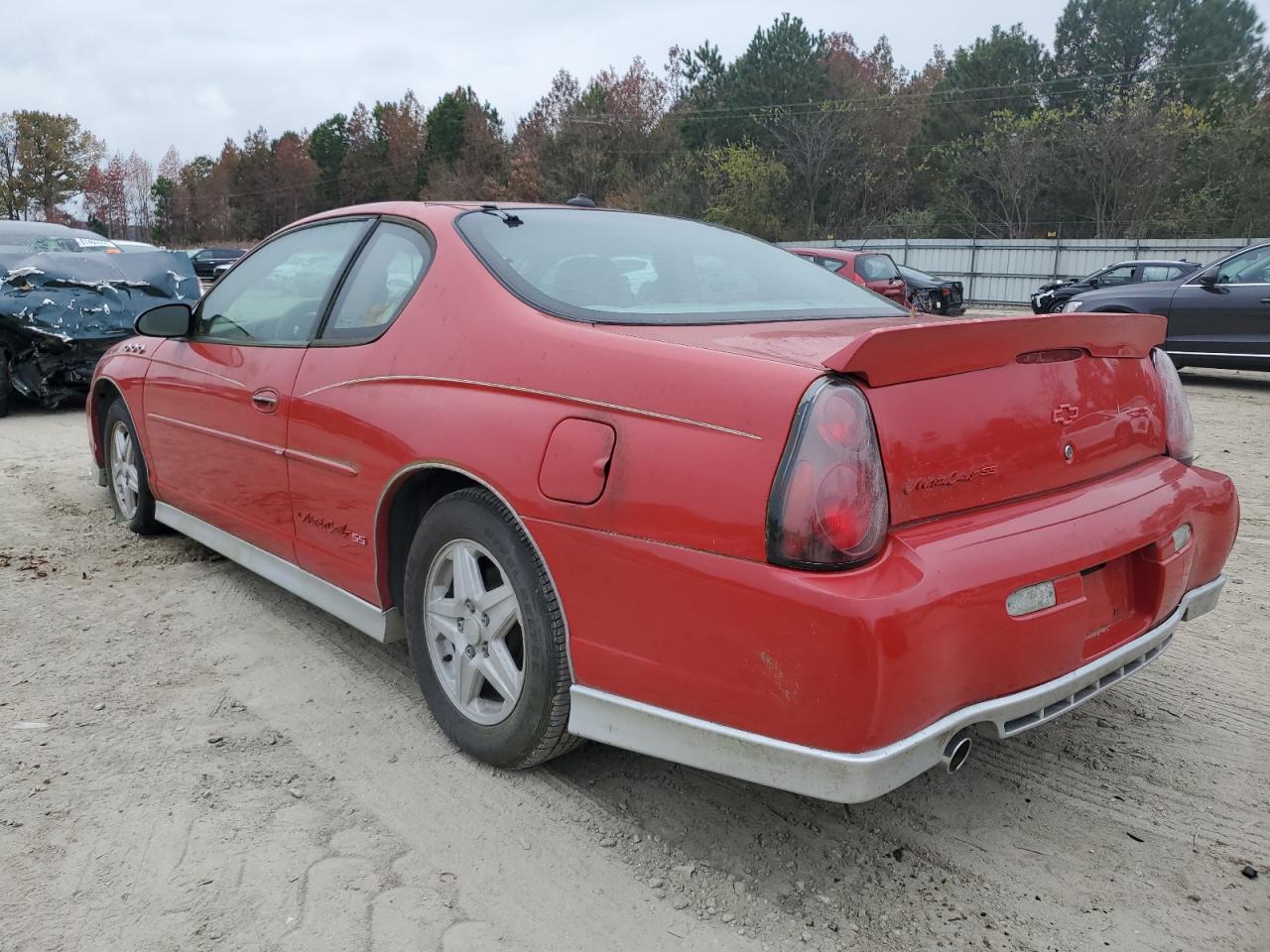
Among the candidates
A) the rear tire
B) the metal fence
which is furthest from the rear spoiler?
the metal fence

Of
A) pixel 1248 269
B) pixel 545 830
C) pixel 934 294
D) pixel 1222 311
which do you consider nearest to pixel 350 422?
pixel 545 830

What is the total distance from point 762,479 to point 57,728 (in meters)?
2.32

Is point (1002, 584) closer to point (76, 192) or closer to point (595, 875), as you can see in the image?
point (595, 875)

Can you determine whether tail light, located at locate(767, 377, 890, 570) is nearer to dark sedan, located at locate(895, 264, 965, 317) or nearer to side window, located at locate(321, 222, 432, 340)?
side window, located at locate(321, 222, 432, 340)

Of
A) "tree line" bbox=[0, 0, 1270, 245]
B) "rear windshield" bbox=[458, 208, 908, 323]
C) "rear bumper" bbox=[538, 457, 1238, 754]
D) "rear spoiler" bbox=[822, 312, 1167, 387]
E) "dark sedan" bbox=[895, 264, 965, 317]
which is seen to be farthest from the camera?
"tree line" bbox=[0, 0, 1270, 245]

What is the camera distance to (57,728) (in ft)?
9.52

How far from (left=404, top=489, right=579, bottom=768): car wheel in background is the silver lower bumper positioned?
0.15 m

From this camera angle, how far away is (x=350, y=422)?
2885mm

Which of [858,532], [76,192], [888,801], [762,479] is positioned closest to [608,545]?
[762,479]

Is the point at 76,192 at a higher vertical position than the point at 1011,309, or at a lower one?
higher

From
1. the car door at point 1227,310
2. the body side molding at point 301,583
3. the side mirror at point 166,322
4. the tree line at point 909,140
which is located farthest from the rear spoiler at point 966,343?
the tree line at point 909,140

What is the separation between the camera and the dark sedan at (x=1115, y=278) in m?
16.0

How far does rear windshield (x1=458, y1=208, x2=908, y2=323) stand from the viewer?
8.56ft

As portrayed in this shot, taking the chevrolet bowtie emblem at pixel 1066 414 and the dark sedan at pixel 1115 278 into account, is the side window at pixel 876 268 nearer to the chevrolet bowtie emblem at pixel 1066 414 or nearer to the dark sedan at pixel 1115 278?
the dark sedan at pixel 1115 278
